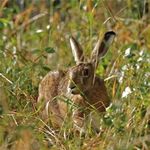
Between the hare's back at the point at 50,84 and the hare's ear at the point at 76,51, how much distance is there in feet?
0.62

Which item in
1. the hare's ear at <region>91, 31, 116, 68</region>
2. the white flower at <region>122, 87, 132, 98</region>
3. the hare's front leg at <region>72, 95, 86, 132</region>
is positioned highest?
the hare's ear at <region>91, 31, 116, 68</region>

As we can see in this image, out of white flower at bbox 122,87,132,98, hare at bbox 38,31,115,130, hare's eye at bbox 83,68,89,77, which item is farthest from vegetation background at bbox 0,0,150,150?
hare's eye at bbox 83,68,89,77

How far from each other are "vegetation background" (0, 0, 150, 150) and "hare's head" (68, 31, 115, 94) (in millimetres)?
121

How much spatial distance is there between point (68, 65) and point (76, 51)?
31 cm

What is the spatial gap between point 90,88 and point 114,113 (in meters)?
1.78

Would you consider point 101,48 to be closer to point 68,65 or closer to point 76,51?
point 76,51

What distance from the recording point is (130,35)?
7.68 metres

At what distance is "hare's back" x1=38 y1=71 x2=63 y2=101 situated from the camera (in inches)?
258

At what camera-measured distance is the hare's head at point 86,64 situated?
645 centimetres

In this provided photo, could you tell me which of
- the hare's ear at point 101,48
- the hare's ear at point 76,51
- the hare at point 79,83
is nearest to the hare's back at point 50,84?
the hare at point 79,83

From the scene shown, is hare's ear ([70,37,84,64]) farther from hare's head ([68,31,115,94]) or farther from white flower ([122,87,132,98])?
white flower ([122,87,132,98])

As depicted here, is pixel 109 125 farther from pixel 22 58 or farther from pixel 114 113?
pixel 22 58

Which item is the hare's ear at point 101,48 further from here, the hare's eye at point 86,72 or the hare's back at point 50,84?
the hare's back at point 50,84

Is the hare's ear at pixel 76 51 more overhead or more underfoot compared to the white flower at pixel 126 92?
more overhead
